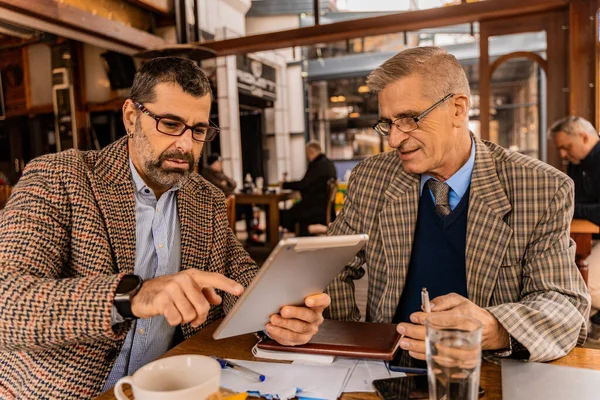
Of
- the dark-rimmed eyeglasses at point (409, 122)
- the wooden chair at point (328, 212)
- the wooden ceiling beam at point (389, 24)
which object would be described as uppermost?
the wooden ceiling beam at point (389, 24)

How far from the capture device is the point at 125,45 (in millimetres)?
5965

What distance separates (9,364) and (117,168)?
569 millimetres

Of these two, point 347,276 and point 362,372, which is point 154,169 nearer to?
point 347,276

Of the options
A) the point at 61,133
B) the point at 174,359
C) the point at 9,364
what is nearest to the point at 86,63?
the point at 61,133

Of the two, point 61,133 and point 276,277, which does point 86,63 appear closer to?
point 61,133

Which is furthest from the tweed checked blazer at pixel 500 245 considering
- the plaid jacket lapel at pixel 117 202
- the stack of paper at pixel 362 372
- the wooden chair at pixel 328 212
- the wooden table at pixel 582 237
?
the wooden chair at pixel 328 212

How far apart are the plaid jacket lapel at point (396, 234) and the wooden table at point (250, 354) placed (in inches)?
19.5

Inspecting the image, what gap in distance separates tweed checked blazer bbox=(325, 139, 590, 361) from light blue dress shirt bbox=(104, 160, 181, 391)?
0.52 metres

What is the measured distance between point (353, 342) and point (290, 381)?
209mm

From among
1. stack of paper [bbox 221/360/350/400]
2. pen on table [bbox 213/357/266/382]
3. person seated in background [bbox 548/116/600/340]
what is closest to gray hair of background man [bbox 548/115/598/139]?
person seated in background [bbox 548/116/600/340]

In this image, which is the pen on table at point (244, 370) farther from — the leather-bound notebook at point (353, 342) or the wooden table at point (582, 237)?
the wooden table at point (582, 237)

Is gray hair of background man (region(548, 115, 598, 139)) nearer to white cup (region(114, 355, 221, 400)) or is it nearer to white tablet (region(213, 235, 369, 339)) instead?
white tablet (region(213, 235, 369, 339))

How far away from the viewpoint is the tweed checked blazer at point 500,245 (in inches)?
44.1

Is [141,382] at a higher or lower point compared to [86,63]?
lower
